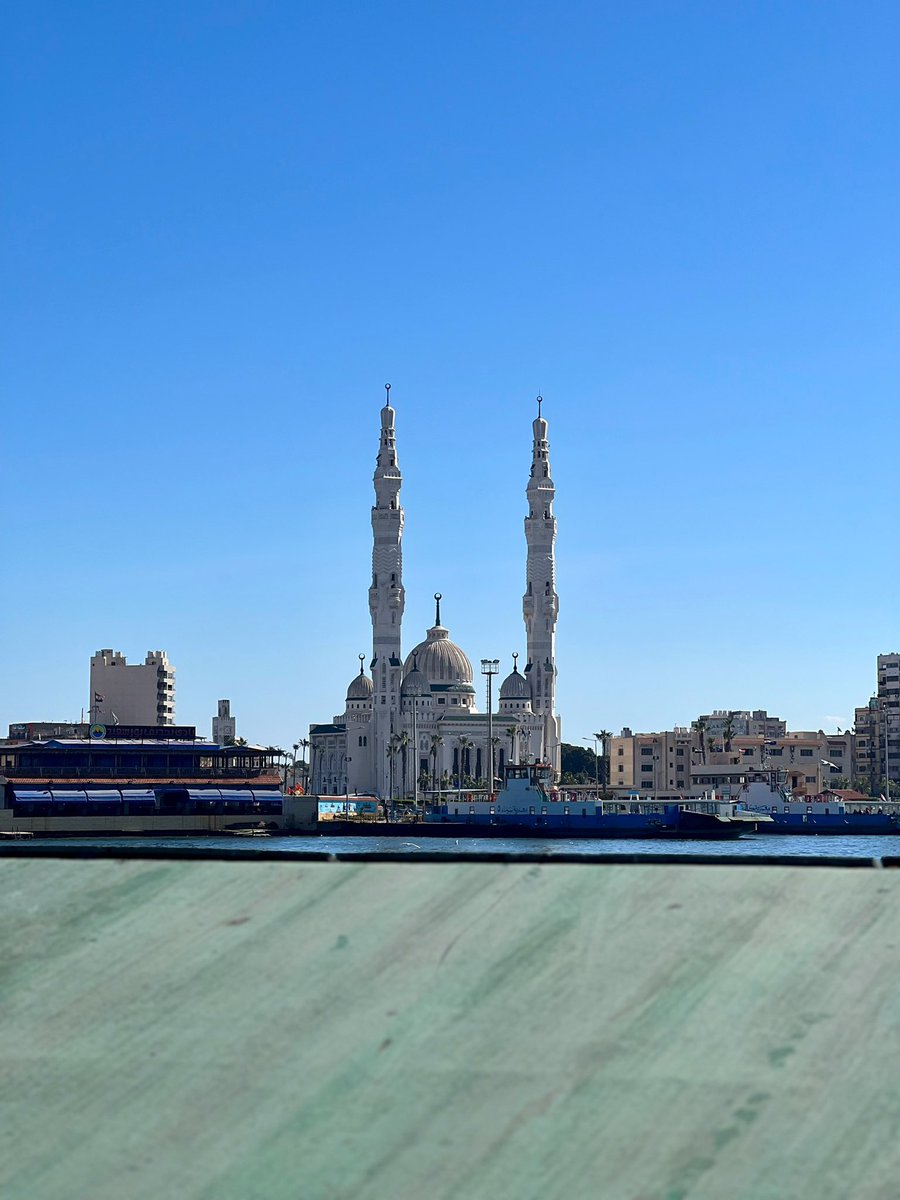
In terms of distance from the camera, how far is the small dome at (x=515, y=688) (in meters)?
176

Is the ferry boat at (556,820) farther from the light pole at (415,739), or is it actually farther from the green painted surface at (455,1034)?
the green painted surface at (455,1034)

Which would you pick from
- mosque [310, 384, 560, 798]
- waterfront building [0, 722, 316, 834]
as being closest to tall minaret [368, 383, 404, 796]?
mosque [310, 384, 560, 798]

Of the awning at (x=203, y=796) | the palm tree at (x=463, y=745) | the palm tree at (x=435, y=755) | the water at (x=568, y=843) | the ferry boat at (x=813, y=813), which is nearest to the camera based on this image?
the water at (x=568, y=843)

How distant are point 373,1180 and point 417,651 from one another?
176 m

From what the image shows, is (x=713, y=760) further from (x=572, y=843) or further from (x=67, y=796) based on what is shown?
(x=67, y=796)

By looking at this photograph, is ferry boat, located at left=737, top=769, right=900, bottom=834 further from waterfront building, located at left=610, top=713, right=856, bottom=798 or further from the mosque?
the mosque

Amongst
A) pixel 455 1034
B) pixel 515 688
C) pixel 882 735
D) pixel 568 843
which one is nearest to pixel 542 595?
pixel 515 688

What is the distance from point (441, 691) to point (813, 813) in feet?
199

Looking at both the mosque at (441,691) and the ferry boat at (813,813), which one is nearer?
the ferry boat at (813,813)

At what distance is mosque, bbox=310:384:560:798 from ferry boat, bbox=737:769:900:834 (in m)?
39.6

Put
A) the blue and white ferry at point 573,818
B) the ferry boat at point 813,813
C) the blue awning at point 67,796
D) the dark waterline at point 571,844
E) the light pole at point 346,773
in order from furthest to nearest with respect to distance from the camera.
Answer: the light pole at point 346,773, the blue awning at point 67,796, the ferry boat at point 813,813, the blue and white ferry at point 573,818, the dark waterline at point 571,844

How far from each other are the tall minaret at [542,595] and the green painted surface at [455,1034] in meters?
164

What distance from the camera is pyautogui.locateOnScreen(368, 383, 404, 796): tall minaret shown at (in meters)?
171

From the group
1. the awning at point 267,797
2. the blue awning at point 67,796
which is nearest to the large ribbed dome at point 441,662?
the awning at point 267,797
